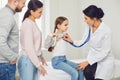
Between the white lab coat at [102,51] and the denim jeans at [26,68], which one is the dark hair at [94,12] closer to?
the white lab coat at [102,51]

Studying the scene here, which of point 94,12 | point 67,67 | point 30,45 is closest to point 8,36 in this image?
point 30,45

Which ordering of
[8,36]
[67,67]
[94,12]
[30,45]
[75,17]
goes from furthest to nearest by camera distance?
[75,17] → [67,67] → [94,12] → [30,45] → [8,36]

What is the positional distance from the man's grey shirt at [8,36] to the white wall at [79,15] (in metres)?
2.27

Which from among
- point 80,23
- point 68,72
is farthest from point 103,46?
point 80,23

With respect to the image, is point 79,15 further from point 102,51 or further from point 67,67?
point 102,51

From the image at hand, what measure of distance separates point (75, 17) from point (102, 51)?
216 centimetres

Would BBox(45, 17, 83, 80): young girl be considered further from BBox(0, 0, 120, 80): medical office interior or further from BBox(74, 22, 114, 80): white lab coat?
BBox(0, 0, 120, 80): medical office interior

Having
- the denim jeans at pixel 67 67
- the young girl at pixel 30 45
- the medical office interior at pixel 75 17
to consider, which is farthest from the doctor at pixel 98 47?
the medical office interior at pixel 75 17

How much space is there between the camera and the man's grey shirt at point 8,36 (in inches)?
67.8

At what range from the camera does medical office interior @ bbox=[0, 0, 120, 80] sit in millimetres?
3824

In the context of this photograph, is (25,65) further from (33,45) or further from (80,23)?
(80,23)

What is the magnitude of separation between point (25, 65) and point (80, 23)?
2.59m

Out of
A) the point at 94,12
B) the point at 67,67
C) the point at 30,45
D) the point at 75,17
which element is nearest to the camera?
the point at 30,45

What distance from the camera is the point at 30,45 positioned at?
79.5 inches
